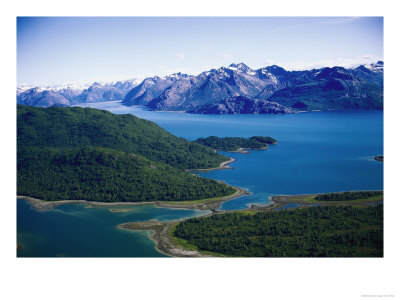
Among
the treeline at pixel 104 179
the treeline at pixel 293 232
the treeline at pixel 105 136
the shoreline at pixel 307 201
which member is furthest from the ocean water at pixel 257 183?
the treeline at pixel 105 136

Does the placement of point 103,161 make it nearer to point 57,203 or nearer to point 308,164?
point 57,203

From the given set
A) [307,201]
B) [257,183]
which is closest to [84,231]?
[307,201]

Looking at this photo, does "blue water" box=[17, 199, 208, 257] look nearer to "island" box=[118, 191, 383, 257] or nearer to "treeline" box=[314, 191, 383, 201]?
"island" box=[118, 191, 383, 257]

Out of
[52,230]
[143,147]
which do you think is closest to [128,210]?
[52,230]

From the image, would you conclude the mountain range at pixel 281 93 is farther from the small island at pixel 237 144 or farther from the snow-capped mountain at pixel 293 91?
the small island at pixel 237 144

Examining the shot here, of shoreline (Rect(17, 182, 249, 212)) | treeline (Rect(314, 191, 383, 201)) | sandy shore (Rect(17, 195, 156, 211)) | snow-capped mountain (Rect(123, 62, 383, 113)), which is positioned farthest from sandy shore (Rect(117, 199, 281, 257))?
snow-capped mountain (Rect(123, 62, 383, 113))

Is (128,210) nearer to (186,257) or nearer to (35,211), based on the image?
(35,211)

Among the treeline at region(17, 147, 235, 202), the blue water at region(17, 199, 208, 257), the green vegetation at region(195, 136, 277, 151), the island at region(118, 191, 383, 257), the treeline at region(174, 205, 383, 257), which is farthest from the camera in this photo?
the green vegetation at region(195, 136, 277, 151)
